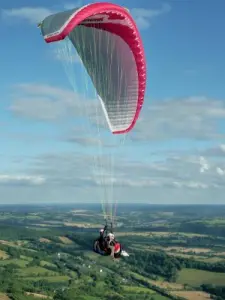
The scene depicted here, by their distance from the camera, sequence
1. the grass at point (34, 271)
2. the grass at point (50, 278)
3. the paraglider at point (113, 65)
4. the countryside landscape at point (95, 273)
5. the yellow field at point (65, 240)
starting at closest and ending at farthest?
1. the paraglider at point (113, 65)
2. the countryside landscape at point (95, 273)
3. the grass at point (50, 278)
4. the grass at point (34, 271)
5. the yellow field at point (65, 240)

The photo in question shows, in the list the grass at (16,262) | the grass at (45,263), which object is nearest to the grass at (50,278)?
the grass at (45,263)

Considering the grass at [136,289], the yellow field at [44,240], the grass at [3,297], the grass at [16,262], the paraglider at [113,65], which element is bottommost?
the grass at [136,289]

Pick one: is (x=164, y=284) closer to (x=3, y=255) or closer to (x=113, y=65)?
(x=3, y=255)

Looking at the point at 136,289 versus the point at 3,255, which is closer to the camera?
the point at 136,289

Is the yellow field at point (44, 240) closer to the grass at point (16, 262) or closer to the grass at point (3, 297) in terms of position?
the grass at point (16, 262)

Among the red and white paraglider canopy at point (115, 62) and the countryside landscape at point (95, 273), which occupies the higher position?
the red and white paraglider canopy at point (115, 62)

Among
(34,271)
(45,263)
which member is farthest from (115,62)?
(45,263)
